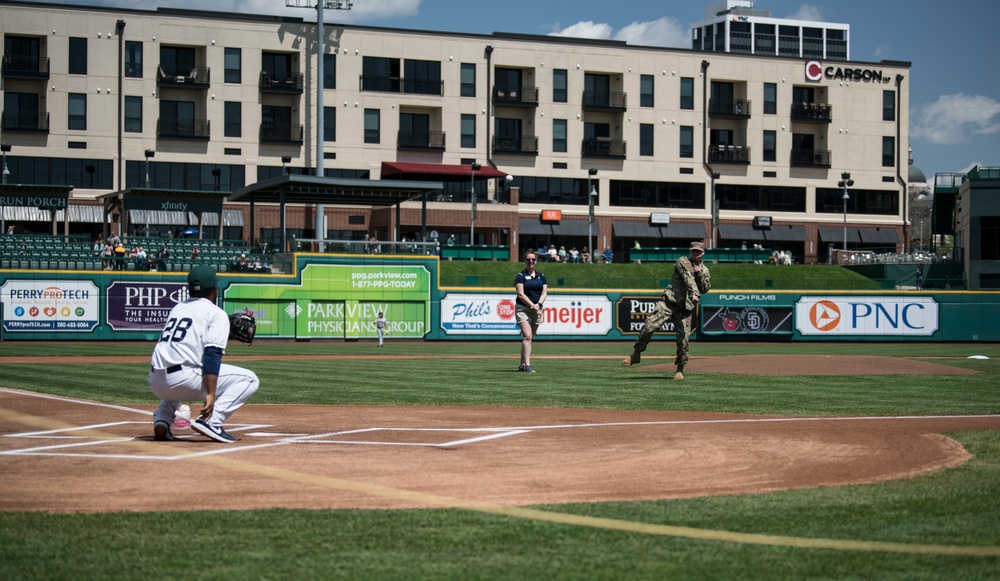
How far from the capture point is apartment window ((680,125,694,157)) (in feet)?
227

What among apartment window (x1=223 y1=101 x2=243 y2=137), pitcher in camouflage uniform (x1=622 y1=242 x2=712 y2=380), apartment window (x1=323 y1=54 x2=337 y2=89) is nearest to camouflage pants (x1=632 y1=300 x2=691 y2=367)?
pitcher in camouflage uniform (x1=622 y1=242 x2=712 y2=380)

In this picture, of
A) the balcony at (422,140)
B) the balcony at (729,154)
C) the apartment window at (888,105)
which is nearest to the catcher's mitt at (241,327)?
the balcony at (422,140)

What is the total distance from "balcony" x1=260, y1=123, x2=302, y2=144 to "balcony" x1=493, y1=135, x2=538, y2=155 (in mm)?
12498

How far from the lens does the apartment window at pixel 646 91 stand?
67625 millimetres

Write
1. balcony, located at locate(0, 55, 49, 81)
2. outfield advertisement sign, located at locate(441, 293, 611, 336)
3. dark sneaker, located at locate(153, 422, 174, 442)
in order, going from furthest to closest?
1. balcony, located at locate(0, 55, 49, 81)
2. outfield advertisement sign, located at locate(441, 293, 611, 336)
3. dark sneaker, located at locate(153, 422, 174, 442)

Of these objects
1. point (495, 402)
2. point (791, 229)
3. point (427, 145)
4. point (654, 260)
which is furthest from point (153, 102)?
point (495, 402)

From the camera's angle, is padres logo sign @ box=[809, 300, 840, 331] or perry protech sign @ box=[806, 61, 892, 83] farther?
perry protech sign @ box=[806, 61, 892, 83]

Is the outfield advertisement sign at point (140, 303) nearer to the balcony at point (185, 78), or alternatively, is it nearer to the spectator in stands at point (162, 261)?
the spectator in stands at point (162, 261)

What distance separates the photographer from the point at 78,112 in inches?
A: 2247

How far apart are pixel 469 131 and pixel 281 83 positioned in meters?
12.0

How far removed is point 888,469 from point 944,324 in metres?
39.6

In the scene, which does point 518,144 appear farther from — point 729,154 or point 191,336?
point 191,336

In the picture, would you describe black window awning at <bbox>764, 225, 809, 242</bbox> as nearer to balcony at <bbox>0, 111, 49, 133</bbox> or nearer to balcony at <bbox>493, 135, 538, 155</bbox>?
balcony at <bbox>493, 135, 538, 155</bbox>

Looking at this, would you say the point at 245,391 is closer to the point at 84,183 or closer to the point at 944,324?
the point at 944,324
